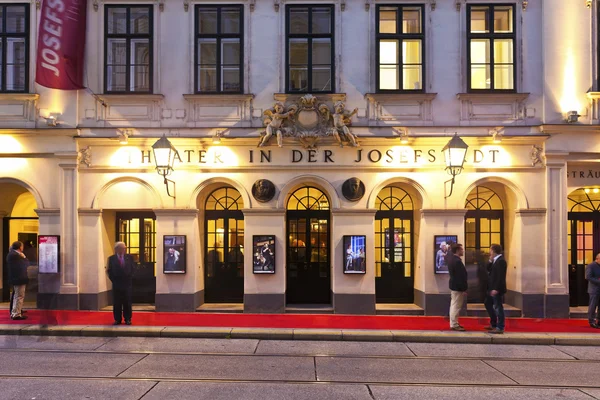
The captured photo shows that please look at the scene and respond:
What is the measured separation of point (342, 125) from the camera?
13539mm

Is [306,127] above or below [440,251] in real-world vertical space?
above

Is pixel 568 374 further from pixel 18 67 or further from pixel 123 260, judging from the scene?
pixel 18 67

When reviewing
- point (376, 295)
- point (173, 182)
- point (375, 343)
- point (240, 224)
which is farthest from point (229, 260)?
point (375, 343)

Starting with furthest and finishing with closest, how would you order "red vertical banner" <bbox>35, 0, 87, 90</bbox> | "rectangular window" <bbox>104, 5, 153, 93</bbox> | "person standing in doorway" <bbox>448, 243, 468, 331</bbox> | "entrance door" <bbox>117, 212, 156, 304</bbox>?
"entrance door" <bbox>117, 212, 156, 304</bbox> < "rectangular window" <bbox>104, 5, 153, 93</bbox> < "red vertical banner" <bbox>35, 0, 87, 90</bbox> < "person standing in doorway" <bbox>448, 243, 468, 331</bbox>

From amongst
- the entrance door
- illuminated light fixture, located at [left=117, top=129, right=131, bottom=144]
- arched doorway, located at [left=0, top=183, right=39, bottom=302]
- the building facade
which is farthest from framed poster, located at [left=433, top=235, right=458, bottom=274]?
arched doorway, located at [left=0, top=183, right=39, bottom=302]

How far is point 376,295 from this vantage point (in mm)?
14797

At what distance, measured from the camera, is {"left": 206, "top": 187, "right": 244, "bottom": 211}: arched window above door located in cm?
1472

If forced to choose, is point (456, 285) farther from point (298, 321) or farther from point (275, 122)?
point (275, 122)

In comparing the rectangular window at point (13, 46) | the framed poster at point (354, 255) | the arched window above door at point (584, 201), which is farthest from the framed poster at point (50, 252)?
the arched window above door at point (584, 201)

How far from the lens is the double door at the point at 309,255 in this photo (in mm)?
14641

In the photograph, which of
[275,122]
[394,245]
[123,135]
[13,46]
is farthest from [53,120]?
[394,245]

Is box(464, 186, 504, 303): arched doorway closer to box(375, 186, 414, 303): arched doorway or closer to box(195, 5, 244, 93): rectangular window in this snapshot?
box(375, 186, 414, 303): arched doorway

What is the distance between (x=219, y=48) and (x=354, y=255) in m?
6.45

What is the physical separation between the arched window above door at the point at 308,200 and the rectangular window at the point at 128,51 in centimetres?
483
